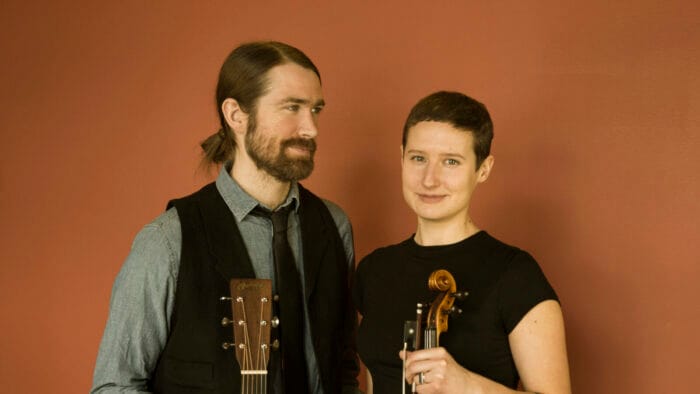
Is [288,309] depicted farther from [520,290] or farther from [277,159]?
[520,290]

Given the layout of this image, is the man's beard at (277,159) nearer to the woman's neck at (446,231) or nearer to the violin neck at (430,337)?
the woman's neck at (446,231)

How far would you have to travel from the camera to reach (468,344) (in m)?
1.54

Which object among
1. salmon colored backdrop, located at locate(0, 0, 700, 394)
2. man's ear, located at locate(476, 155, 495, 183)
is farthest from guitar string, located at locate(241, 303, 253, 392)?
salmon colored backdrop, located at locate(0, 0, 700, 394)

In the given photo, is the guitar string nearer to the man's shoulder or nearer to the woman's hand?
the man's shoulder

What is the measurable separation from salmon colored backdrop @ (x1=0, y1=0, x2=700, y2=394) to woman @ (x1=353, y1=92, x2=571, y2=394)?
495 mm

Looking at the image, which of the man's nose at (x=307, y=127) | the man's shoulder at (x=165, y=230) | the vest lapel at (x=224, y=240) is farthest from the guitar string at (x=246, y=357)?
the man's nose at (x=307, y=127)

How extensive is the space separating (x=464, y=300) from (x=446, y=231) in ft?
0.52

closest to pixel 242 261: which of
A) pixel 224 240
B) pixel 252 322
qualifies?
pixel 224 240

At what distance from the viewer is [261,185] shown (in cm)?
187

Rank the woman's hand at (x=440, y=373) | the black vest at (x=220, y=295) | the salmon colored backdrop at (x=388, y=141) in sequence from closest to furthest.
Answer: the woman's hand at (x=440, y=373), the black vest at (x=220, y=295), the salmon colored backdrop at (x=388, y=141)

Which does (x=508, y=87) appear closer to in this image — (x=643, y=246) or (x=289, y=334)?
(x=643, y=246)

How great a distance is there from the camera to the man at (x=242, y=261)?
67.3 inches

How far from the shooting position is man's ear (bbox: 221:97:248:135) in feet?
6.23

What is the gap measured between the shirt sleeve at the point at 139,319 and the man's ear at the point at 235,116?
33 centimetres
